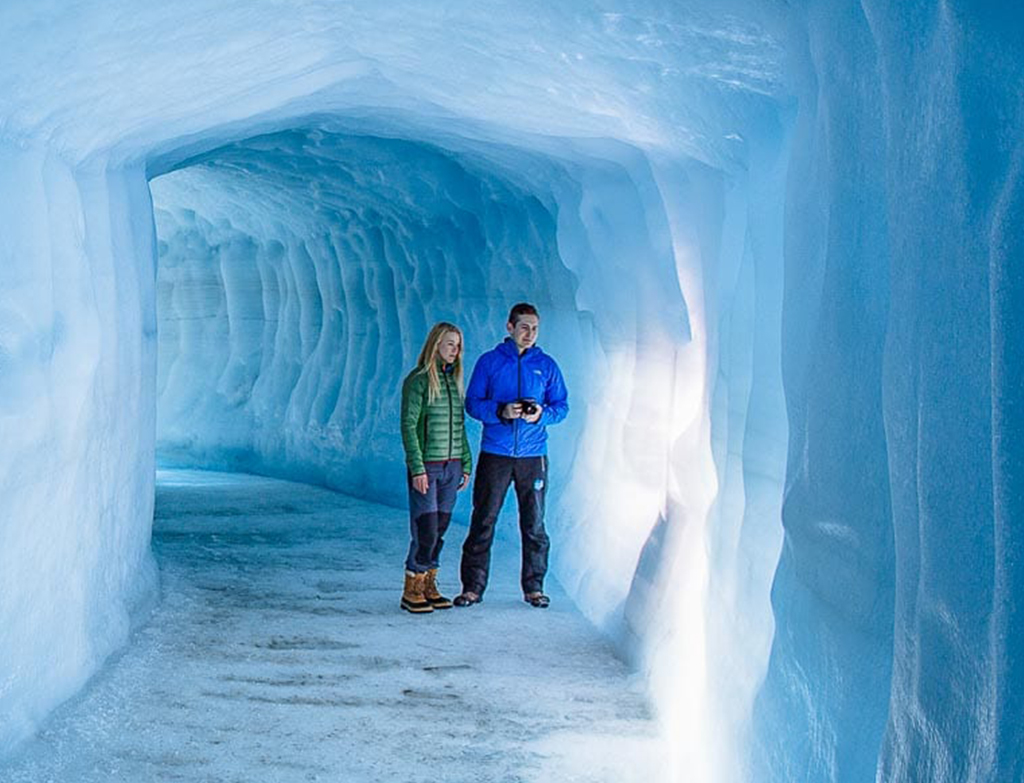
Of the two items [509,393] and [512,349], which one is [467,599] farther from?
[512,349]

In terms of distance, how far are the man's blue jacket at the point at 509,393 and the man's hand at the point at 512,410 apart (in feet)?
0.24

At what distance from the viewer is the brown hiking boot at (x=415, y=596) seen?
6.31m

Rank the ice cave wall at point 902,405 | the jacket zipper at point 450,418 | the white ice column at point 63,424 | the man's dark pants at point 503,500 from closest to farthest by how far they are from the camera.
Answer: the ice cave wall at point 902,405 → the white ice column at point 63,424 → the jacket zipper at point 450,418 → the man's dark pants at point 503,500

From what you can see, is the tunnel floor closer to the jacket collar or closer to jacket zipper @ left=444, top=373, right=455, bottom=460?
jacket zipper @ left=444, top=373, right=455, bottom=460

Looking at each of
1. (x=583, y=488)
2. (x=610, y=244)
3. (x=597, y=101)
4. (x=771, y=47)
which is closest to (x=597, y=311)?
(x=610, y=244)

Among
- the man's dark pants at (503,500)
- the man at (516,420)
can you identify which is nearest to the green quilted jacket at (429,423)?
the man at (516,420)

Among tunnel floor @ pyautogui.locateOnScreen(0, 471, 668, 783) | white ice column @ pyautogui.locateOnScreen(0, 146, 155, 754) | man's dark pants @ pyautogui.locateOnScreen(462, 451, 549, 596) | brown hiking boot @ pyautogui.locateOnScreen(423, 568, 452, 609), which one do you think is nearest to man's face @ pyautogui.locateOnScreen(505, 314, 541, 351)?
man's dark pants @ pyautogui.locateOnScreen(462, 451, 549, 596)

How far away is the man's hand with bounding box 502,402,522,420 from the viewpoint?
19.9 ft

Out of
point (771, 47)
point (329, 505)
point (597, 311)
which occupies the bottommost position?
point (329, 505)

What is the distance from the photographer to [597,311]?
7.18 meters

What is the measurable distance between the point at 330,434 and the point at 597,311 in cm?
504

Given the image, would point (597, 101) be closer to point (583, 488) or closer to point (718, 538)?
point (718, 538)

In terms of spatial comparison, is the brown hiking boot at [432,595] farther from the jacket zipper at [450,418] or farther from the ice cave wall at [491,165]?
the ice cave wall at [491,165]

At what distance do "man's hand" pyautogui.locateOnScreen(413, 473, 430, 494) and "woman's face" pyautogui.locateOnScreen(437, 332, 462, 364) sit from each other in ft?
1.89
